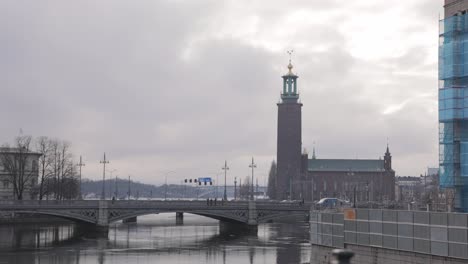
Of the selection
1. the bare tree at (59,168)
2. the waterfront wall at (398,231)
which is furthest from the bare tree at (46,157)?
the waterfront wall at (398,231)

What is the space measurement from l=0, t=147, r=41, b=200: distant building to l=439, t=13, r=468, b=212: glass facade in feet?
273

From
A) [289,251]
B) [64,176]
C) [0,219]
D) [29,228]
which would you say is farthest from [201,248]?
[64,176]

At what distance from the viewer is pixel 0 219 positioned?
117500 millimetres

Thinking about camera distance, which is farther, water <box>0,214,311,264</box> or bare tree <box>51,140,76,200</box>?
bare tree <box>51,140,76,200</box>

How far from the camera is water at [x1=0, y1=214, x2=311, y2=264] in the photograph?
2844 inches

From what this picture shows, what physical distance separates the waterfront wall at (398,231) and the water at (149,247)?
1317 centimetres

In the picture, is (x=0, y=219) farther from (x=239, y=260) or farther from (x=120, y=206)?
(x=239, y=260)

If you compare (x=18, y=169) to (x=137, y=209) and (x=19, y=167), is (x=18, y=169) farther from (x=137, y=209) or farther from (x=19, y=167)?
(x=137, y=209)

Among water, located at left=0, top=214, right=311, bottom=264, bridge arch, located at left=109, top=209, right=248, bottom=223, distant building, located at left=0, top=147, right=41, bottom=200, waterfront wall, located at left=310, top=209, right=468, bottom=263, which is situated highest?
distant building, located at left=0, top=147, right=41, bottom=200

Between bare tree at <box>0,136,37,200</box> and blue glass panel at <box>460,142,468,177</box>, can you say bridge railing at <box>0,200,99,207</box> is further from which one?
blue glass panel at <box>460,142,468,177</box>

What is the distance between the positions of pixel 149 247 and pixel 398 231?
4207 cm

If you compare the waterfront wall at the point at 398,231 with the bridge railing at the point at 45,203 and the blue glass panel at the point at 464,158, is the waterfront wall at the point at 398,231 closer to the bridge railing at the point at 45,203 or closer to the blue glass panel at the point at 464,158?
the blue glass panel at the point at 464,158

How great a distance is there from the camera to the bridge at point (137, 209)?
332 ft

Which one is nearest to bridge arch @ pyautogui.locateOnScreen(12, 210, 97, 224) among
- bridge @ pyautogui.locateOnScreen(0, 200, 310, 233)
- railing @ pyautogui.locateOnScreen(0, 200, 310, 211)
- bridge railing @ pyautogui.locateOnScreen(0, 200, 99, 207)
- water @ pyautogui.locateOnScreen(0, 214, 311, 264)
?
bridge @ pyautogui.locateOnScreen(0, 200, 310, 233)
